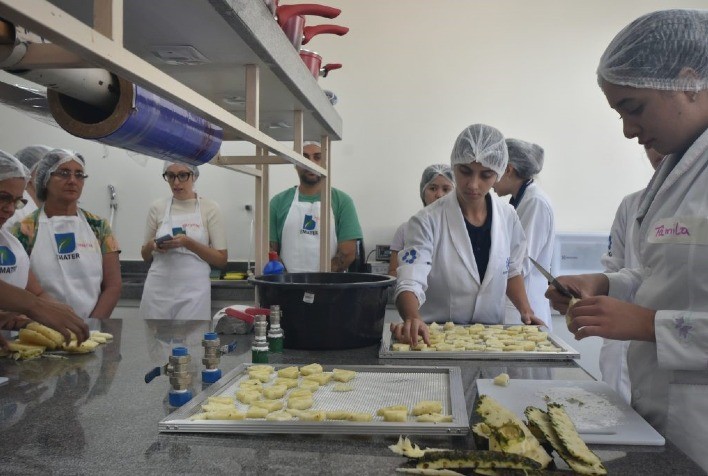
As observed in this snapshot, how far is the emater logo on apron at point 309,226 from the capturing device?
11.7ft

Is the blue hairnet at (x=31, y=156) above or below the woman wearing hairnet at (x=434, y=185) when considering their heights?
above

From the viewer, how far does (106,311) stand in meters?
2.57

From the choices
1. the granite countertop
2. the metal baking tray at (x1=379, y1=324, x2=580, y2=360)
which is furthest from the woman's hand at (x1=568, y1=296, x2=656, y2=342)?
the metal baking tray at (x1=379, y1=324, x2=580, y2=360)

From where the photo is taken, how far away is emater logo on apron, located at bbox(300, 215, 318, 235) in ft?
11.7

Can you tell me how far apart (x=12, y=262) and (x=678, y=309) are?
213 centimetres

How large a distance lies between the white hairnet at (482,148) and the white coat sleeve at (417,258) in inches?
11.2

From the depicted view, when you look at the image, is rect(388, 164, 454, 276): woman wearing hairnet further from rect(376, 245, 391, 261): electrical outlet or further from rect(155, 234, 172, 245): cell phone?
rect(155, 234, 172, 245): cell phone

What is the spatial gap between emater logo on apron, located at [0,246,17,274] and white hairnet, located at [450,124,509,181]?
1705 millimetres

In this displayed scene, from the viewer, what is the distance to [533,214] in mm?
3133

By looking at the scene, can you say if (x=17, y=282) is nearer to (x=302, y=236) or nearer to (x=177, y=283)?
(x=177, y=283)

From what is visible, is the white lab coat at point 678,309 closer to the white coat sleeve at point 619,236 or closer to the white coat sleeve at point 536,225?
the white coat sleeve at point 619,236

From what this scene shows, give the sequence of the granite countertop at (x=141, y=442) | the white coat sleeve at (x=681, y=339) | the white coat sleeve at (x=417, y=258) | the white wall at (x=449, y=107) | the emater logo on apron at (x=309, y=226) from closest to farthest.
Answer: the granite countertop at (x=141, y=442) → the white coat sleeve at (x=681, y=339) → the white coat sleeve at (x=417, y=258) → the emater logo on apron at (x=309, y=226) → the white wall at (x=449, y=107)

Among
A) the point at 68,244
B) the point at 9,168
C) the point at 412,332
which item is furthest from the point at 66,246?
the point at 412,332

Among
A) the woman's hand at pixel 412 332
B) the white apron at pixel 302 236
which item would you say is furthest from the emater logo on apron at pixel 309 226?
the woman's hand at pixel 412 332
